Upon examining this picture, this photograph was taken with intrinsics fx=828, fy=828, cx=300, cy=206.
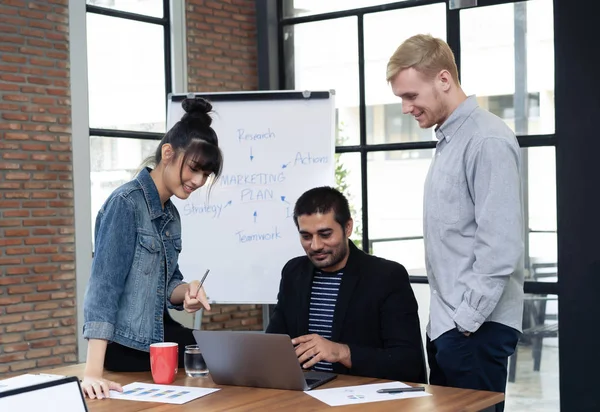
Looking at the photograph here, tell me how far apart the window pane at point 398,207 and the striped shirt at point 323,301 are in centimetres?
251

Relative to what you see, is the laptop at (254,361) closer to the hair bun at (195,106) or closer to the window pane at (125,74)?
the hair bun at (195,106)

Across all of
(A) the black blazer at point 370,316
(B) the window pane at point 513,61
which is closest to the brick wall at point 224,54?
(B) the window pane at point 513,61

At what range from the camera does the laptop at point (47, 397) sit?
1494 mm

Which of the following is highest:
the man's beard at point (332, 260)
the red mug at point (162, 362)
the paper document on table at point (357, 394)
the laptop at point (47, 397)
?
the man's beard at point (332, 260)

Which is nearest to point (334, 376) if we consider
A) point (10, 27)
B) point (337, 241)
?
point (337, 241)

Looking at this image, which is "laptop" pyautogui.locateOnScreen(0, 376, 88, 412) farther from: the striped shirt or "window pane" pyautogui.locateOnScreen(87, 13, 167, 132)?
"window pane" pyautogui.locateOnScreen(87, 13, 167, 132)

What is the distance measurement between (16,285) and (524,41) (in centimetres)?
326

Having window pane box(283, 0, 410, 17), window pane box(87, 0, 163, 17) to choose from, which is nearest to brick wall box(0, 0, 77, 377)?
window pane box(87, 0, 163, 17)

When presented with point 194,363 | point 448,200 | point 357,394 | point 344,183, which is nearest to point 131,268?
point 194,363

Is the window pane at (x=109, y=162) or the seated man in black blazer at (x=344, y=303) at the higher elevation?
the window pane at (x=109, y=162)

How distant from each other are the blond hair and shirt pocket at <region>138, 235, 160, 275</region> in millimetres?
852

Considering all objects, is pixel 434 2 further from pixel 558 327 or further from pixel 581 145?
pixel 558 327

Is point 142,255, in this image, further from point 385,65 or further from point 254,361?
point 385,65

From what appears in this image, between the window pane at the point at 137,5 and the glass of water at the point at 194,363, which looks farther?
the window pane at the point at 137,5
